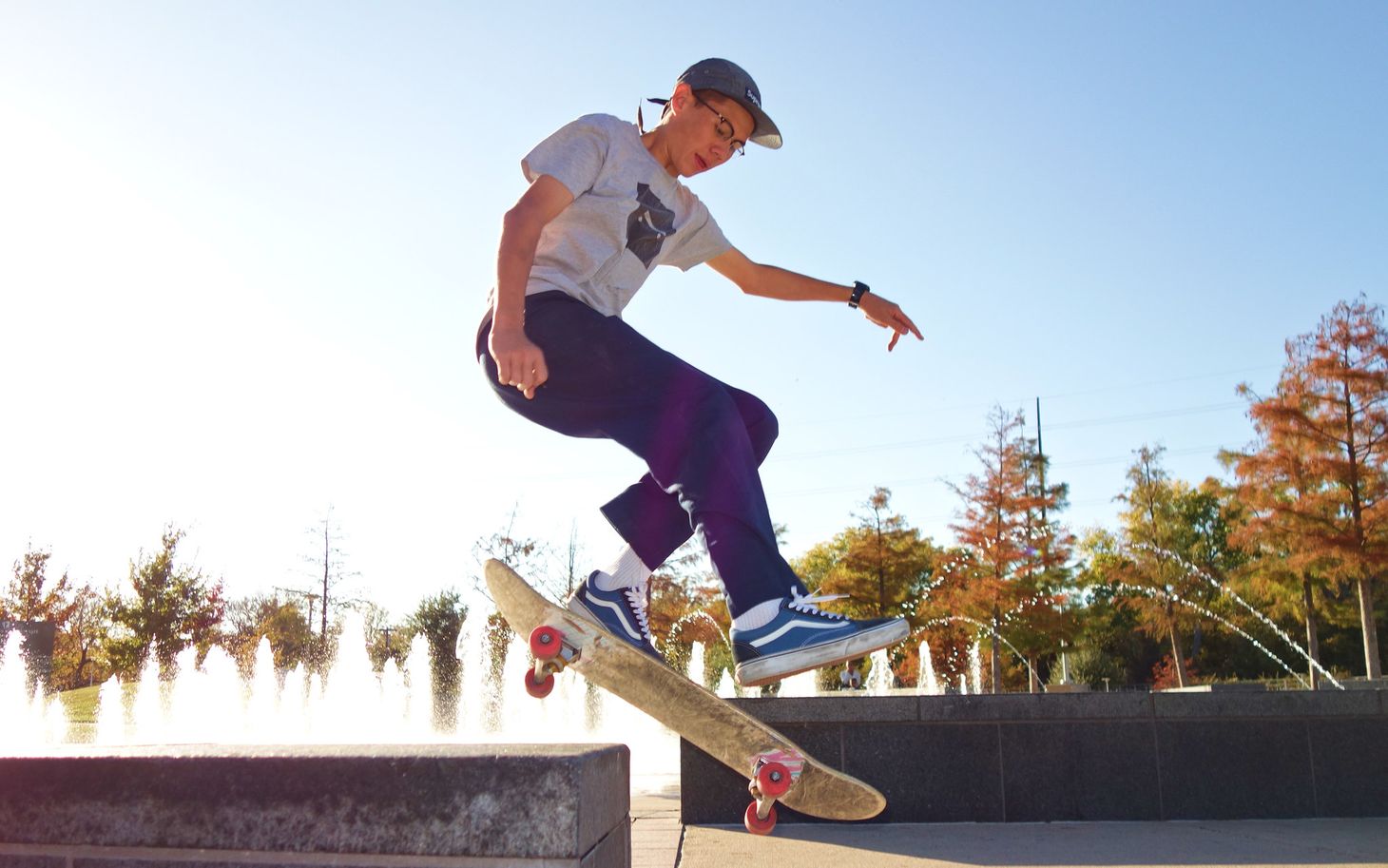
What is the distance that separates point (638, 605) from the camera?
9.64ft

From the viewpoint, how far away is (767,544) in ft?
8.56

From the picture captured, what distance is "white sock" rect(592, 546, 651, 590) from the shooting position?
115 inches

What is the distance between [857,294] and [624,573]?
1.34m

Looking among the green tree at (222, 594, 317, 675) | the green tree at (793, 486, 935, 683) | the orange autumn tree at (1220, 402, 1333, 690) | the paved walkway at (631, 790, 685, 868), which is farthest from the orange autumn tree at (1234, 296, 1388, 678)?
the green tree at (222, 594, 317, 675)

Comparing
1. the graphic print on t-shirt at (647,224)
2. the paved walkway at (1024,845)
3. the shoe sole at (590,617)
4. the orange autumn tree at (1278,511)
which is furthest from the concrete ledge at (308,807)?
the orange autumn tree at (1278,511)

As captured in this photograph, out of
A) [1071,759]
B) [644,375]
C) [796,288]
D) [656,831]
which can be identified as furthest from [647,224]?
[1071,759]

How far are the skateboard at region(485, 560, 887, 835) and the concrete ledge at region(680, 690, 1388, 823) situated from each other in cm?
293

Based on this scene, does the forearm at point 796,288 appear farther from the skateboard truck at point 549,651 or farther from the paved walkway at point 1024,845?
the paved walkway at point 1024,845

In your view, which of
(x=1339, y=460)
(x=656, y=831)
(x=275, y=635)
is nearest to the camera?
(x=656, y=831)

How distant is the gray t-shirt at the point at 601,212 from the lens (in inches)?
108

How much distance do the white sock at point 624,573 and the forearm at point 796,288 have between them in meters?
1.12

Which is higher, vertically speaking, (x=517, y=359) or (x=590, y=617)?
(x=517, y=359)

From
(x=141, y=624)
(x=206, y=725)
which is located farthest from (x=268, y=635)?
(x=206, y=725)

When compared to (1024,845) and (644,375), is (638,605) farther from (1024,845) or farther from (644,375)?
(1024,845)
